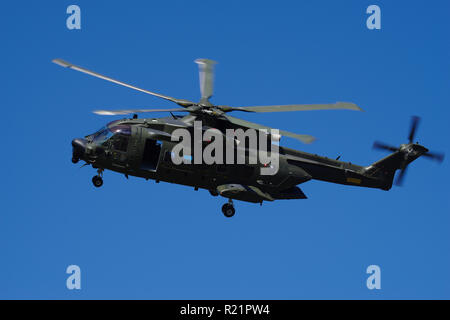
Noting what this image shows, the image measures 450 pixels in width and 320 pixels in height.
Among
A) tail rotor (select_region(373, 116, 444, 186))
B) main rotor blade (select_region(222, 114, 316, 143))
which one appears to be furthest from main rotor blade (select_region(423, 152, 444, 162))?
main rotor blade (select_region(222, 114, 316, 143))

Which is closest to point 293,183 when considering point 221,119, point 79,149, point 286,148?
point 286,148

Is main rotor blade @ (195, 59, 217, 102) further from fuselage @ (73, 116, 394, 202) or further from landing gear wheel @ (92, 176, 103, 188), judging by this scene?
landing gear wheel @ (92, 176, 103, 188)

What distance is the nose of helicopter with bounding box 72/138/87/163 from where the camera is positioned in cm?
3117

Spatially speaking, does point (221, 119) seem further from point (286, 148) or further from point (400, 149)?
point (400, 149)

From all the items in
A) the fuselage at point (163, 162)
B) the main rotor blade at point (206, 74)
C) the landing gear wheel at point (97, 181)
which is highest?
the main rotor blade at point (206, 74)

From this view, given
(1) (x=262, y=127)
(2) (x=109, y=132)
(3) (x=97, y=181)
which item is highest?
(2) (x=109, y=132)

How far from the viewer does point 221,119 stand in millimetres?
31469

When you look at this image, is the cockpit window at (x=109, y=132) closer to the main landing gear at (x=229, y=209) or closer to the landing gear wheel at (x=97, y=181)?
the landing gear wheel at (x=97, y=181)

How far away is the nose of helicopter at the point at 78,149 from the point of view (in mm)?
31170

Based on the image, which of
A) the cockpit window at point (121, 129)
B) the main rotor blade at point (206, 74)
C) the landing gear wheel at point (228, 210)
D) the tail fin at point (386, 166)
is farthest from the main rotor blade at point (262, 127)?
the tail fin at point (386, 166)

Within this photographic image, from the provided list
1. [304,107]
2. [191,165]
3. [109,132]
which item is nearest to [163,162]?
[191,165]

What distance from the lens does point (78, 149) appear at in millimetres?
31172

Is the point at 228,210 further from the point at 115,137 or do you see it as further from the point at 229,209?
the point at 115,137

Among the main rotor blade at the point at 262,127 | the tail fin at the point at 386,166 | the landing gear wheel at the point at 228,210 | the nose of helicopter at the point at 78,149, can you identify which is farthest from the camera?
the tail fin at the point at 386,166
